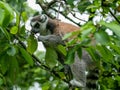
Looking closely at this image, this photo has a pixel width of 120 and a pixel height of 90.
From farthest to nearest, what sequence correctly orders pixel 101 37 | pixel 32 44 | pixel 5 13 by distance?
pixel 32 44, pixel 5 13, pixel 101 37

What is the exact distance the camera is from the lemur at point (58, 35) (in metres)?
4.74

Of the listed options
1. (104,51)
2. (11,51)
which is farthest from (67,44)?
(11,51)

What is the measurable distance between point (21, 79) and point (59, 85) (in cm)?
531

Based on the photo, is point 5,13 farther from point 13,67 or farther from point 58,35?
point 58,35

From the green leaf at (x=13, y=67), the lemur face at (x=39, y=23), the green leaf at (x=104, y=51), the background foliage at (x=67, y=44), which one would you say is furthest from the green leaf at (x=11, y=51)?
the lemur face at (x=39, y=23)

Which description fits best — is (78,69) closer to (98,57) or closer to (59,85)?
(59,85)

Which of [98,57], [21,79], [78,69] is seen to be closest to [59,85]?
[78,69]

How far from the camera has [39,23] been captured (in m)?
5.13

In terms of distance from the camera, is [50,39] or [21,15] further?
[50,39]

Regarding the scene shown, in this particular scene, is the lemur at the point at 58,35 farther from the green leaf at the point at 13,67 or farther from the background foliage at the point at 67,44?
the green leaf at the point at 13,67

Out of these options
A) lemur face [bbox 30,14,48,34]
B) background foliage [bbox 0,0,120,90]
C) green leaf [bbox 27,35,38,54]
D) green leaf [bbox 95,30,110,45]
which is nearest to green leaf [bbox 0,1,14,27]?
background foliage [bbox 0,0,120,90]

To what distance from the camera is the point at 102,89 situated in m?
4.01

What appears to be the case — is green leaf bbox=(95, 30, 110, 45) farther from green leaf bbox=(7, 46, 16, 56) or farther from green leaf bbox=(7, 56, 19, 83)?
green leaf bbox=(7, 56, 19, 83)

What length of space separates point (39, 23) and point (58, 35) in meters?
0.31
